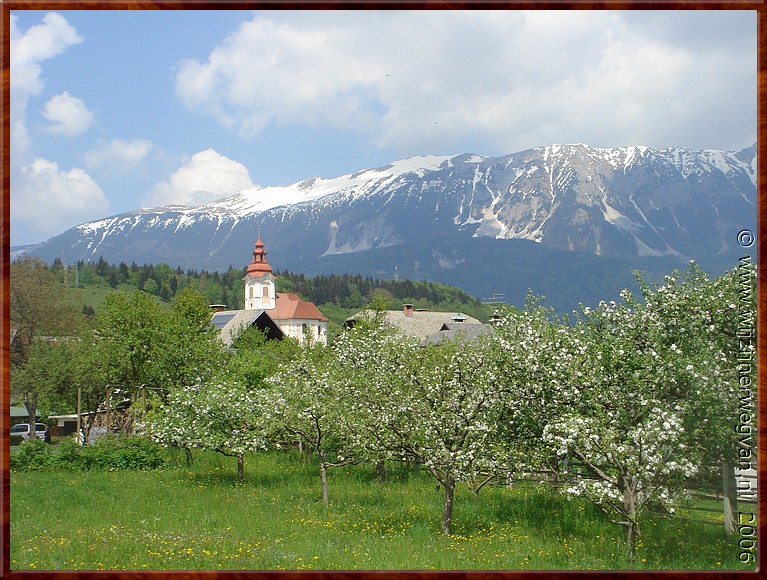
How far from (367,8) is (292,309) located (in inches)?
2958

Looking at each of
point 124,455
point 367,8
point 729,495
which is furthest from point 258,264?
point 367,8

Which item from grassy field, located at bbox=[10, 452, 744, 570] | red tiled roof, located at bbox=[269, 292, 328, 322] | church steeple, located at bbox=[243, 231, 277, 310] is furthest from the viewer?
→ church steeple, located at bbox=[243, 231, 277, 310]

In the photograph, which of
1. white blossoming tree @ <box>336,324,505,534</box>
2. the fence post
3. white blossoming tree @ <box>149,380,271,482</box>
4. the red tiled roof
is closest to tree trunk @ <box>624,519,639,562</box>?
the fence post

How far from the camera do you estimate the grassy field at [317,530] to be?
9.22 m

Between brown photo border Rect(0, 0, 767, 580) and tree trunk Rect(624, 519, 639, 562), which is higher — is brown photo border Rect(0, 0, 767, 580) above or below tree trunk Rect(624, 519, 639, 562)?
above

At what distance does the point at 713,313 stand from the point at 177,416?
12826 mm

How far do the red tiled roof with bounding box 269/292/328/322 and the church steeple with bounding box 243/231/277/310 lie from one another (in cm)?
148

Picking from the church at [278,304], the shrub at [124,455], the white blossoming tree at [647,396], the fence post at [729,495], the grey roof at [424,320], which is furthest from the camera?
the church at [278,304]

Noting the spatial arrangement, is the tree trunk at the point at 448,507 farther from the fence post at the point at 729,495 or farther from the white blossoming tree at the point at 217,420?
the white blossoming tree at the point at 217,420

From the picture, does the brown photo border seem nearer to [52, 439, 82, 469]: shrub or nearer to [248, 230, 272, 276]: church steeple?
[52, 439, 82, 469]: shrub

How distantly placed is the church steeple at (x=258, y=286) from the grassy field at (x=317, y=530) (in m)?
66.3

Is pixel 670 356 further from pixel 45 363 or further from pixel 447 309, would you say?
pixel 447 309

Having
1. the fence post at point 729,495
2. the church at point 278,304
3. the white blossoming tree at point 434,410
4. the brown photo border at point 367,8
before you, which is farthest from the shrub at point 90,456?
the church at point 278,304

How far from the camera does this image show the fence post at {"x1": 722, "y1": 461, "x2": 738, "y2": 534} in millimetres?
8984
